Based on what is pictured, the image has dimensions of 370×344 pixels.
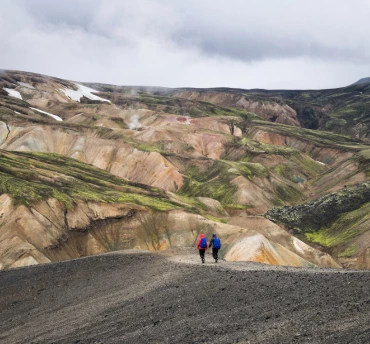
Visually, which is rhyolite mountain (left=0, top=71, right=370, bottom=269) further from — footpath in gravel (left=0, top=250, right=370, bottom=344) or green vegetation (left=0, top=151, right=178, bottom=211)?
footpath in gravel (left=0, top=250, right=370, bottom=344)

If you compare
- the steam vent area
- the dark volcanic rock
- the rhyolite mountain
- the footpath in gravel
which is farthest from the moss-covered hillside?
the footpath in gravel

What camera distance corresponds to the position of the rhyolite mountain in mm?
54469

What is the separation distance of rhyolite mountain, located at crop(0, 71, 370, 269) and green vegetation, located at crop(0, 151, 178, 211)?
24 cm

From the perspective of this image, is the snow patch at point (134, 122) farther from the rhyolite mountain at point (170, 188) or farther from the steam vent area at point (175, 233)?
the rhyolite mountain at point (170, 188)

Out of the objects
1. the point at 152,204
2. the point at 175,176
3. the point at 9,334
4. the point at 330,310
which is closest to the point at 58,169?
the point at 152,204

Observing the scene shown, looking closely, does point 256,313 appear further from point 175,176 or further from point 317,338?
point 175,176

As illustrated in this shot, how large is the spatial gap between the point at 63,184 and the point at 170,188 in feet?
144

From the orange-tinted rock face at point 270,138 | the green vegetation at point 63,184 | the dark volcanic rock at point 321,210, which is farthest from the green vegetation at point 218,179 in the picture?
the orange-tinted rock face at point 270,138

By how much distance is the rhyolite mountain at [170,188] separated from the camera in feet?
179

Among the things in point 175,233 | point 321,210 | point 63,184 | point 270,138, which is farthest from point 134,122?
point 175,233

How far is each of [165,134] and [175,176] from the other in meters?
33.4

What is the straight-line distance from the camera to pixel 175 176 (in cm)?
11119

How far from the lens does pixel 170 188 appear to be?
108 metres

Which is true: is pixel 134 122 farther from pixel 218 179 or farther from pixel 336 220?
pixel 336 220
